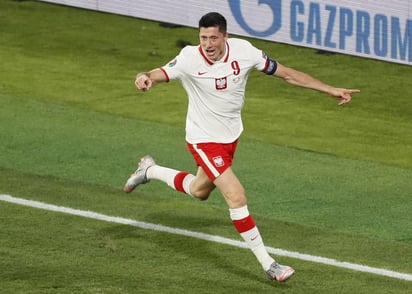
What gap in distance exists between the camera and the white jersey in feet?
37.8

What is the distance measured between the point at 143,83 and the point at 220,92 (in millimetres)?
907

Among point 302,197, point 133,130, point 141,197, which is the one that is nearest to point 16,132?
point 133,130

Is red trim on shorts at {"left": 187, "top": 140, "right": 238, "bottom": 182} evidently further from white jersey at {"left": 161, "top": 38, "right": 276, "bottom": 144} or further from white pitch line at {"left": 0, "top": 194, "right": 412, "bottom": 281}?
white pitch line at {"left": 0, "top": 194, "right": 412, "bottom": 281}

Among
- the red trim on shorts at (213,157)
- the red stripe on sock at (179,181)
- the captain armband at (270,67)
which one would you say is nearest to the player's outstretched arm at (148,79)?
the red trim on shorts at (213,157)

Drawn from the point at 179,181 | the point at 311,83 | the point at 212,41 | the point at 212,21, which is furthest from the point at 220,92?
the point at 179,181

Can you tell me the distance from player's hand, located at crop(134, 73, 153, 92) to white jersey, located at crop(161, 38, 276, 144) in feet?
1.47

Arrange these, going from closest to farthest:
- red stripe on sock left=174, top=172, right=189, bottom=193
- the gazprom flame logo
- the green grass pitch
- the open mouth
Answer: the open mouth
the green grass pitch
red stripe on sock left=174, top=172, right=189, bottom=193
the gazprom flame logo

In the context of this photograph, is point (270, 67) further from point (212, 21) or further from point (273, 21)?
point (273, 21)

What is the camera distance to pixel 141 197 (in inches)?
567

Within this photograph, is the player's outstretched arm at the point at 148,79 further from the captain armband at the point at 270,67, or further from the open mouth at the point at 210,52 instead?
the captain armband at the point at 270,67

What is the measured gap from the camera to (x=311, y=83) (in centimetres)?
1167

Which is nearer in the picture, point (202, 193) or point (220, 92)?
point (220, 92)

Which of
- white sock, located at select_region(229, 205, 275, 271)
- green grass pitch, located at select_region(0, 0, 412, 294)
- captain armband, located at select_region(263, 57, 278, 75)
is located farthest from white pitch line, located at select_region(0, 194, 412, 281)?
captain armband, located at select_region(263, 57, 278, 75)

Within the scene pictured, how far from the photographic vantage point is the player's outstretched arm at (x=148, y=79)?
11.0 m
